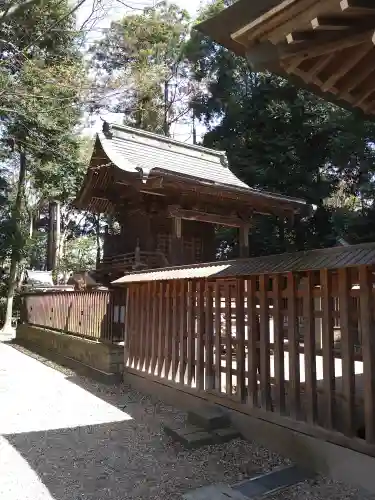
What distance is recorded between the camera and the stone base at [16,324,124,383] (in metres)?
7.62

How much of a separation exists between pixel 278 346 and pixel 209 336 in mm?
1276

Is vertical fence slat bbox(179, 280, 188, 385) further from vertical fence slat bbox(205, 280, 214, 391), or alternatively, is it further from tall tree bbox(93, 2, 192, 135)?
tall tree bbox(93, 2, 192, 135)

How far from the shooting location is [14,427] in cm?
512

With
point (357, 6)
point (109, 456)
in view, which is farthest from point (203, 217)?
point (357, 6)

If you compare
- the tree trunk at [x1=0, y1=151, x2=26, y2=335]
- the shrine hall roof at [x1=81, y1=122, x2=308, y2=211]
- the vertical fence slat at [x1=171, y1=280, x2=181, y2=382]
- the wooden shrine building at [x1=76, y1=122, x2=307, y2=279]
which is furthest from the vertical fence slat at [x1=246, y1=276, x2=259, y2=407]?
the tree trunk at [x1=0, y1=151, x2=26, y2=335]

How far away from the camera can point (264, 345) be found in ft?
Result: 14.7

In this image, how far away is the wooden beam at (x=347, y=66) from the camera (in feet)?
8.42

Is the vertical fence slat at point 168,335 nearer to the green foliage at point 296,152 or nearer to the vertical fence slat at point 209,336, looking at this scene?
the vertical fence slat at point 209,336

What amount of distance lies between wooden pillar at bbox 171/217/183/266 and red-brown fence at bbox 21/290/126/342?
2.38m

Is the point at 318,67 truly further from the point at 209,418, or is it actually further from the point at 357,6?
the point at 209,418

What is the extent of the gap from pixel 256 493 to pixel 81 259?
2545cm

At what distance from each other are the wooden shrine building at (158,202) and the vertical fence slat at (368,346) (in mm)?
5791

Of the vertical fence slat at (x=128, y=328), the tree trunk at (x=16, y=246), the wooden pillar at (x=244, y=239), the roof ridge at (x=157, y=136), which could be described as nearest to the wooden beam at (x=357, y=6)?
the vertical fence slat at (x=128, y=328)

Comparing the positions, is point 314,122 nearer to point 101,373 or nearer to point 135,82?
point 135,82
